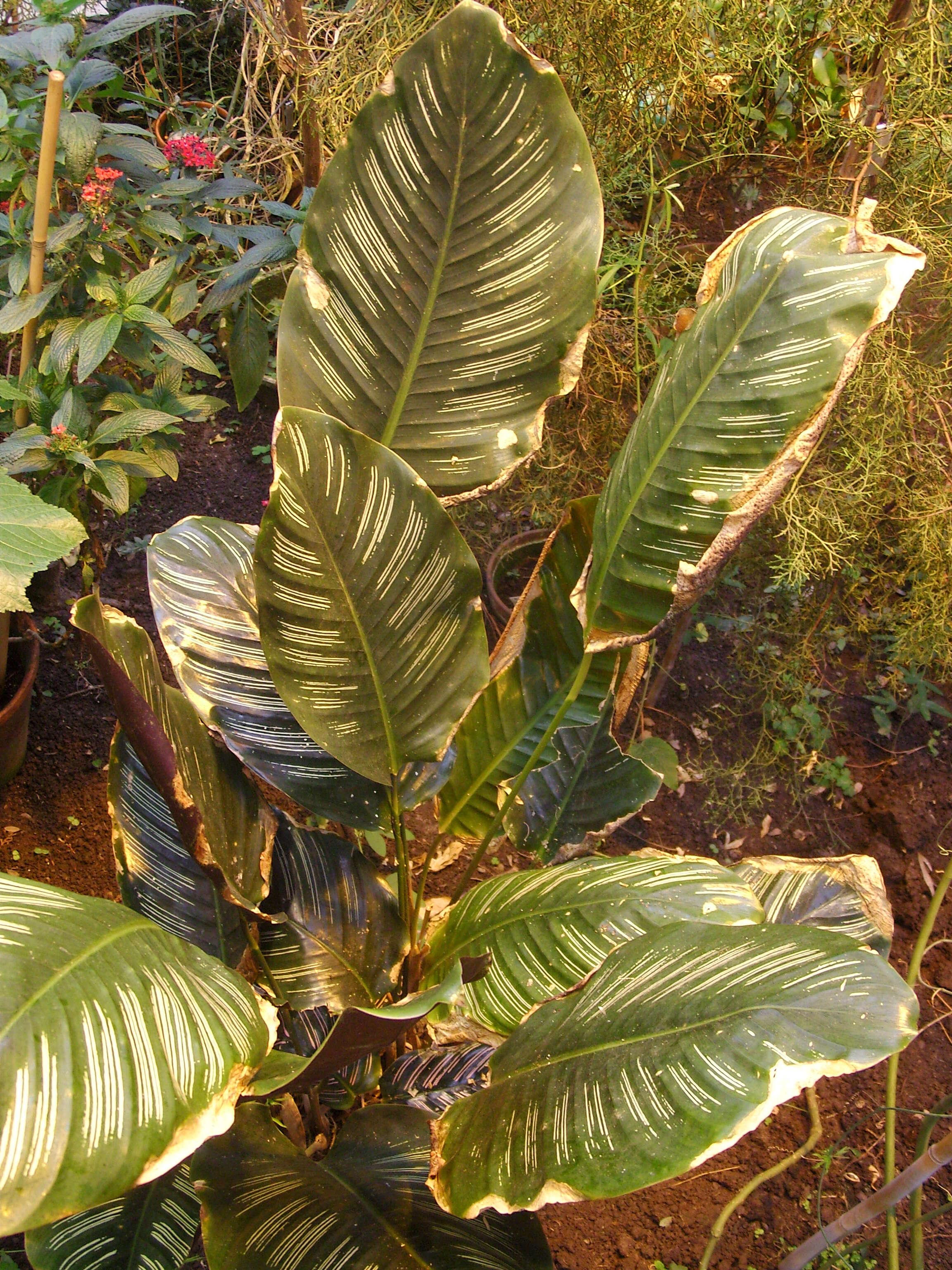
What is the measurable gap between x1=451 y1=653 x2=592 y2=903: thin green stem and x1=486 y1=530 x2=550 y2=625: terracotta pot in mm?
941

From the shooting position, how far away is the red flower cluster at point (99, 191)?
135 centimetres

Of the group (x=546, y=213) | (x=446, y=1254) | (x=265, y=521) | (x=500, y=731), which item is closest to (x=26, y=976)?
(x=265, y=521)

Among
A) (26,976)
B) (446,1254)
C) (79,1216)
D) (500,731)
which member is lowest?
(79,1216)

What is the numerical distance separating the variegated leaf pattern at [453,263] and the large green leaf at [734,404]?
6.1 inches

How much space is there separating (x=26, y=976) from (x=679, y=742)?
5.63ft

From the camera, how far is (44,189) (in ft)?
4.19

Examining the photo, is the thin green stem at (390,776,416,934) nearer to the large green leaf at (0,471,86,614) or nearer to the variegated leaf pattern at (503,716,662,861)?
the variegated leaf pattern at (503,716,662,861)

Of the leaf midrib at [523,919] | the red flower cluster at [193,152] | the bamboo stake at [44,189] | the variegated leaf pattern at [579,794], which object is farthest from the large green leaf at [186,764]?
the red flower cluster at [193,152]

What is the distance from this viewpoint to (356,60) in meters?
1.59

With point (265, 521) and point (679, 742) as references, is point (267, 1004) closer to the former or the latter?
point (265, 521)

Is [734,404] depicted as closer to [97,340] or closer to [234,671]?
[234,671]

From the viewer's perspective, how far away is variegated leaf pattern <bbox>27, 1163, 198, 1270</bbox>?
93 cm

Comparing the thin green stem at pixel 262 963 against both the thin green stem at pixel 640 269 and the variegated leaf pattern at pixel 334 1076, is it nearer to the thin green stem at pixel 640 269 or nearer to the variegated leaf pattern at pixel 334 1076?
the variegated leaf pattern at pixel 334 1076

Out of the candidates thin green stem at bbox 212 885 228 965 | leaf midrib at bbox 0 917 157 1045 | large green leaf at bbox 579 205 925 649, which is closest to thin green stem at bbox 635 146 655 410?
large green leaf at bbox 579 205 925 649
